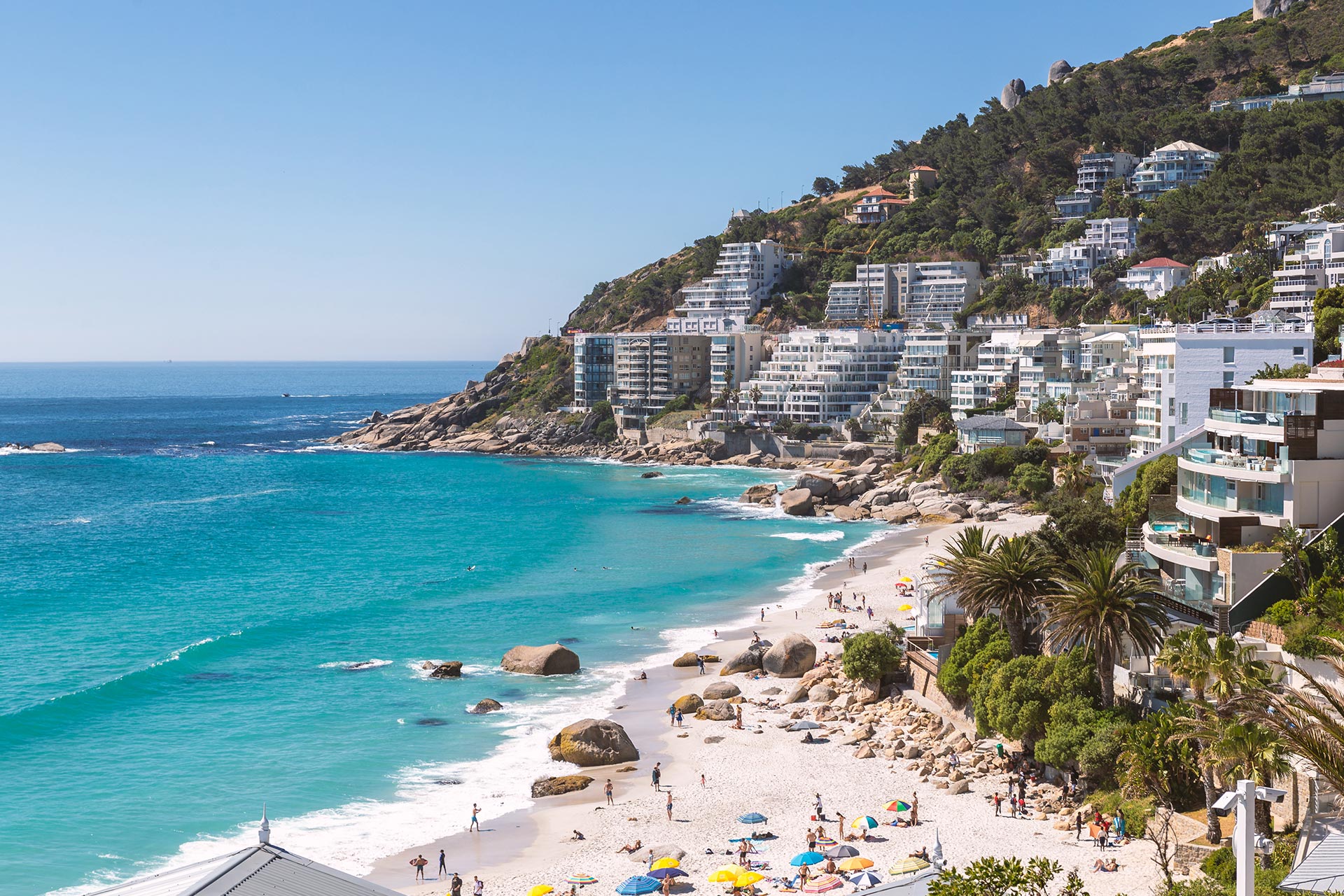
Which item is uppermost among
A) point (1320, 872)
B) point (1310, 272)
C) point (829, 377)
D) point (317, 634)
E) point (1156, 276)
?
point (1156, 276)

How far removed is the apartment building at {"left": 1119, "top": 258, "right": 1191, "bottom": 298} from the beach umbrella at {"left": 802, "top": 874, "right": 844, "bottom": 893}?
90.4 m

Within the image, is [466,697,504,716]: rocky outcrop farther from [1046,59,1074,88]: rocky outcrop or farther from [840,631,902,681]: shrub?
[1046,59,1074,88]: rocky outcrop

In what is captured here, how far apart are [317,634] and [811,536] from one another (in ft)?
114

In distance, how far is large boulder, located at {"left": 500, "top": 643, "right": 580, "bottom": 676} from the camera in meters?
44.8

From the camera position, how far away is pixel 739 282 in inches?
6058

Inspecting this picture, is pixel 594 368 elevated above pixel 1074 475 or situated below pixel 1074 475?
above

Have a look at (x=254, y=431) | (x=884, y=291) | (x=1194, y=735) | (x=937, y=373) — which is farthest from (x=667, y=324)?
(x=1194, y=735)

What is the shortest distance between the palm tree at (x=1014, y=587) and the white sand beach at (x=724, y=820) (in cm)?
339

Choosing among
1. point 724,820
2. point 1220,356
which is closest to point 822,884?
point 724,820

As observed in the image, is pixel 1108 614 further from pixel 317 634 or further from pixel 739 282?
pixel 739 282

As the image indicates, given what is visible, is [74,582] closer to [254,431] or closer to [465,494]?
[465,494]

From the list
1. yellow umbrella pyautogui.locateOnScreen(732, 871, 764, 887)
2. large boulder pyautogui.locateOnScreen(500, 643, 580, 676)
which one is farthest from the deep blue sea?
yellow umbrella pyautogui.locateOnScreen(732, 871, 764, 887)

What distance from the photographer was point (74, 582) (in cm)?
6356

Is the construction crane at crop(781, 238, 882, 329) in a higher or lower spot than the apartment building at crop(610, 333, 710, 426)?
higher
